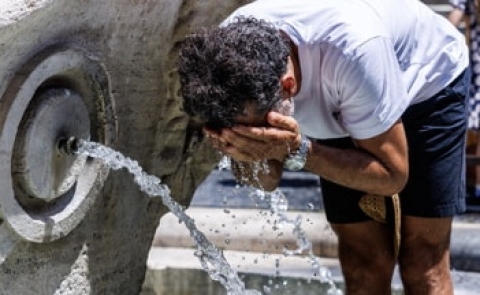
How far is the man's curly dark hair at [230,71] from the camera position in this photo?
7.71ft

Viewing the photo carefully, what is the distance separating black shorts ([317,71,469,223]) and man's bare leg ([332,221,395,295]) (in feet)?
0.33

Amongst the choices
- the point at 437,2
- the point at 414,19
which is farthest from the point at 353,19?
the point at 437,2

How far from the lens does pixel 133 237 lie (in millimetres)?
3342

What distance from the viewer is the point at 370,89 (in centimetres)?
244

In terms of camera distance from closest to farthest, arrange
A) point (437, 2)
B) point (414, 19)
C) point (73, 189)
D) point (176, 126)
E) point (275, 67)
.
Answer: point (275, 67)
point (414, 19)
point (73, 189)
point (176, 126)
point (437, 2)

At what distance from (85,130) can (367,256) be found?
2.40ft

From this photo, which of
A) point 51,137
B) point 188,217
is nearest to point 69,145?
point 51,137

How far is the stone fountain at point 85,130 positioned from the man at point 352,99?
0.41 m

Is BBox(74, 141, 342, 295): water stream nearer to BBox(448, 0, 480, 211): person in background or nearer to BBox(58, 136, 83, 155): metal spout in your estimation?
BBox(58, 136, 83, 155): metal spout

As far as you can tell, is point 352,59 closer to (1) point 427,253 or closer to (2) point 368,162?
(2) point 368,162

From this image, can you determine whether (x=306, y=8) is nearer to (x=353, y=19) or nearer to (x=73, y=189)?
(x=353, y=19)

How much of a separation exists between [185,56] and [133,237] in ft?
3.36

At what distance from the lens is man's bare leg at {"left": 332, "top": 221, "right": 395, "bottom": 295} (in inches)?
119

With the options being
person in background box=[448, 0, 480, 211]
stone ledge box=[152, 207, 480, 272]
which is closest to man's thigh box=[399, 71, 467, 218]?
stone ledge box=[152, 207, 480, 272]
